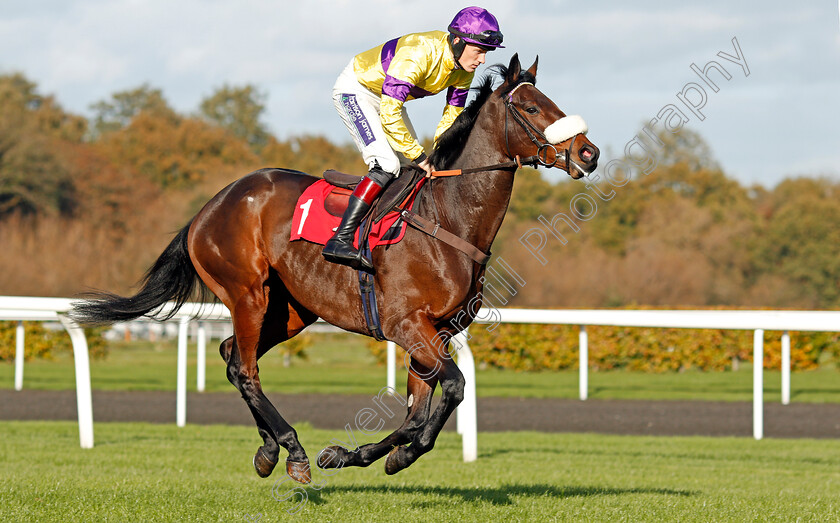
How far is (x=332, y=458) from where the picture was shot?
4145 millimetres

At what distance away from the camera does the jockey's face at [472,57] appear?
4129 mm

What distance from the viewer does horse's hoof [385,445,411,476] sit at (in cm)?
405

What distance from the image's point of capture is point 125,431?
804 centimetres

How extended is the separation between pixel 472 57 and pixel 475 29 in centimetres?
13

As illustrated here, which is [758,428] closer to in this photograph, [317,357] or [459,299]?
[459,299]

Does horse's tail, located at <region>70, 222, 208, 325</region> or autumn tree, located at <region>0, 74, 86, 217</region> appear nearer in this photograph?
horse's tail, located at <region>70, 222, 208, 325</region>

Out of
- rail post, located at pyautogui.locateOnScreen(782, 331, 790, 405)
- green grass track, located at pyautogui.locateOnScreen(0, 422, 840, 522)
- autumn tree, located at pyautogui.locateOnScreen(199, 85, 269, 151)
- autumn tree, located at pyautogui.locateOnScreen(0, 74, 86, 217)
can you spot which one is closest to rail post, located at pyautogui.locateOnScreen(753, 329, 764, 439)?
green grass track, located at pyautogui.locateOnScreen(0, 422, 840, 522)

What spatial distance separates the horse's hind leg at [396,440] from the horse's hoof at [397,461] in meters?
0.05

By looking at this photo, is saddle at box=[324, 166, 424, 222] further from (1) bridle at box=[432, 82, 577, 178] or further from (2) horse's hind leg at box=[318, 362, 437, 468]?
(2) horse's hind leg at box=[318, 362, 437, 468]

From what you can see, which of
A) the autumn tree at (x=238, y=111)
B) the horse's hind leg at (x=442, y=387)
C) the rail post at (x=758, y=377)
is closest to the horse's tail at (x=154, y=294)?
the horse's hind leg at (x=442, y=387)

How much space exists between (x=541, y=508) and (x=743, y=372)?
43.9 ft

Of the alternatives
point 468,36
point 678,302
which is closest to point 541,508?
point 468,36

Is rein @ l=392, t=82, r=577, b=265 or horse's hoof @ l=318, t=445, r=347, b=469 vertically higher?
rein @ l=392, t=82, r=577, b=265

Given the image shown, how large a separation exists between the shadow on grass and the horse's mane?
1.64 meters
